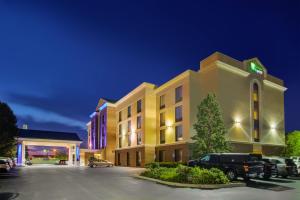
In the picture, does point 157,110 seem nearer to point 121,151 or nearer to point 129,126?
point 129,126

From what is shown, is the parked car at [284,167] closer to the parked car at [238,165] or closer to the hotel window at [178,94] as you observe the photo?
the parked car at [238,165]

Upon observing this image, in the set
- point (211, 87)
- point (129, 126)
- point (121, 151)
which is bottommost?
point (121, 151)

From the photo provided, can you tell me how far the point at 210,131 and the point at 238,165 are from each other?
14.1 metres

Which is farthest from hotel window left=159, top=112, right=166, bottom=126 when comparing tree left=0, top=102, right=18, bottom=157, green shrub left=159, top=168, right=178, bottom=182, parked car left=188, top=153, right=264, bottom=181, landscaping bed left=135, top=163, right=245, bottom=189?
landscaping bed left=135, top=163, right=245, bottom=189

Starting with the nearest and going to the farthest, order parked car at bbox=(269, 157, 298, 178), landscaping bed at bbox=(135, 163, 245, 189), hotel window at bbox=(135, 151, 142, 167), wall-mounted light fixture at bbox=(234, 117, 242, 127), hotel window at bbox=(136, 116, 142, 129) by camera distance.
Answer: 1. landscaping bed at bbox=(135, 163, 245, 189)
2. parked car at bbox=(269, 157, 298, 178)
3. wall-mounted light fixture at bbox=(234, 117, 242, 127)
4. hotel window at bbox=(135, 151, 142, 167)
5. hotel window at bbox=(136, 116, 142, 129)

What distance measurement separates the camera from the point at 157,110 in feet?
181

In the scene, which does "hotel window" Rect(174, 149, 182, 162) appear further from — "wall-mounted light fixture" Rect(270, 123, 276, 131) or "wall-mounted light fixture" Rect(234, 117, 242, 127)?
"wall-mounted light fixture" Rect(270, 123, 276, 131)

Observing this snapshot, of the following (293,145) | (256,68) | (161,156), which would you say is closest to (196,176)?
(161,156)

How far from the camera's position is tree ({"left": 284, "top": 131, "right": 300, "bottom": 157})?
53.5 m

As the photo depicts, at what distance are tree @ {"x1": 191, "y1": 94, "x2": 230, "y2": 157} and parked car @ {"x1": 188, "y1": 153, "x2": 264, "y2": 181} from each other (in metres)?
11.4

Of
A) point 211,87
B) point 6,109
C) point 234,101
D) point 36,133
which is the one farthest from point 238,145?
point 36,133

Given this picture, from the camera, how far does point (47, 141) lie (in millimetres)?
79500

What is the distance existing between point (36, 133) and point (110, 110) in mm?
23139

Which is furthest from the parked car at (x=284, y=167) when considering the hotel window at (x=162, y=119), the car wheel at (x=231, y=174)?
the hotel window at (x=162, y=119)
